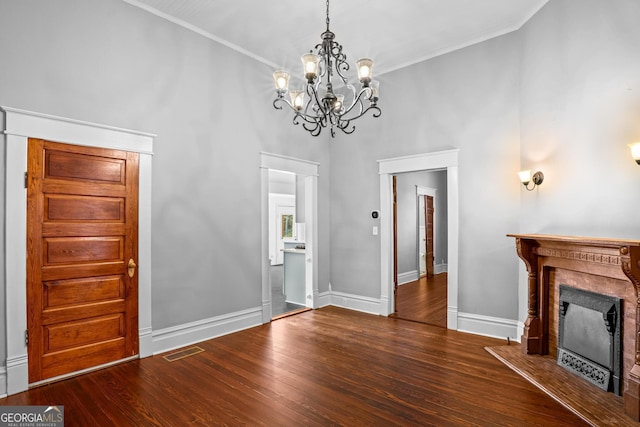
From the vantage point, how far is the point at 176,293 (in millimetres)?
3803

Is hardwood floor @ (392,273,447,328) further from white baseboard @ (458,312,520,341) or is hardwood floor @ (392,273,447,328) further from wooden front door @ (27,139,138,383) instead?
wooden front door @ (27,139,138,383)

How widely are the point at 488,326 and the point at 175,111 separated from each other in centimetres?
441

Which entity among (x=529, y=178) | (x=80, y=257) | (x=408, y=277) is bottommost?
(x=408, y=277)

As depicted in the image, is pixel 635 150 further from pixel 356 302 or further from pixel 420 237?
pixel 420 237

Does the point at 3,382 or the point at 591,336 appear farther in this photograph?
the point at 591,336

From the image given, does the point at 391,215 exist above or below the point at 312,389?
above

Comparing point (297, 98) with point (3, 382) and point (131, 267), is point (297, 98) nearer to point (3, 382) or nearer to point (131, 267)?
point (131, 267)

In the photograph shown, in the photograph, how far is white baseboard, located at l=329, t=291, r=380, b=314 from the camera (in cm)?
523

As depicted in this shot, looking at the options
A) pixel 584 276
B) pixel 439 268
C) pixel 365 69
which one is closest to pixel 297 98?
pixel 365 69

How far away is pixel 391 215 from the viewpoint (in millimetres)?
5121

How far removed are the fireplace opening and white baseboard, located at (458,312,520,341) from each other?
77 centimetres

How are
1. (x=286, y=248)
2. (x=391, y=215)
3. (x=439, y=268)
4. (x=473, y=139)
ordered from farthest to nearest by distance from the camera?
(x=439, y=268)
(x=286, y=248)
(x=391, y=215)
(x=473, y=139)

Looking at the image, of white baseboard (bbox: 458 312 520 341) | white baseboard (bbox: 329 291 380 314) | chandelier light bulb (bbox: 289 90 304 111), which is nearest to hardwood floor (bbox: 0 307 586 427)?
white baseboard (bbox: 458 312 520 341)

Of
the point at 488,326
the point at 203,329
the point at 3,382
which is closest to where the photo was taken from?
the point at 3,382
